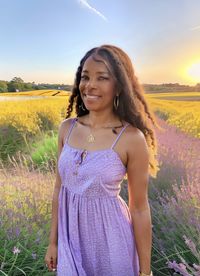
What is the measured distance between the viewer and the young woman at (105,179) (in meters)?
1.81

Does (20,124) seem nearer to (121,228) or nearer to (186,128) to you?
(186,128)

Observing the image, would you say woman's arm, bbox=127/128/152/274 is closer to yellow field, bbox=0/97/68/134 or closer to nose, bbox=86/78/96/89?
nose, bbox=86/78/96/89

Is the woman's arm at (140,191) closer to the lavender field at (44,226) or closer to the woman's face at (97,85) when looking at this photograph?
the woman's face at (97,85)

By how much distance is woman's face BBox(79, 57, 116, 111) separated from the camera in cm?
185

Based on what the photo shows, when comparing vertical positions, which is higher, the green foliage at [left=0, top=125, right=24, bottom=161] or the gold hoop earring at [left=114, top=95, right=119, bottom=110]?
the gold hoop earring at [left=114, top=95, right=119, bottom=110]

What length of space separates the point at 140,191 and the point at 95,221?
211 mm

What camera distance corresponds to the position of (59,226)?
1.94 metres

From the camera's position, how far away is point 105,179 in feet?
5.91

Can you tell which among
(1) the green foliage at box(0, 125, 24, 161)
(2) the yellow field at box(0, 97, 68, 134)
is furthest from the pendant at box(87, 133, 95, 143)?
(2) the yellow field at box(0, 97, 68, 134)

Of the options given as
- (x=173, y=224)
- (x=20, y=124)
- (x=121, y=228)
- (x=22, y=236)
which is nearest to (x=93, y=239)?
(x=121, y=228)

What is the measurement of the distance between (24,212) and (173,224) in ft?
3.16

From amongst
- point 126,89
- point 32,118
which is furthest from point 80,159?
point 32,118

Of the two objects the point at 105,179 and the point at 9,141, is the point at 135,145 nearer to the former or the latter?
the point at 105,179

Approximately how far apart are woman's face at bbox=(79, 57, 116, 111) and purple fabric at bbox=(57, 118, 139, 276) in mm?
138
